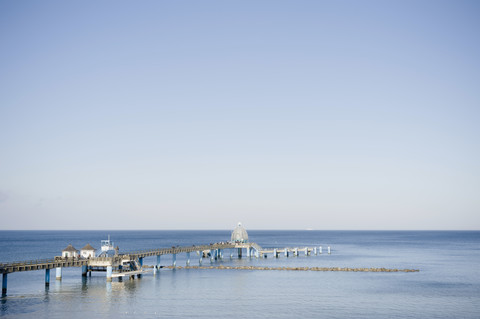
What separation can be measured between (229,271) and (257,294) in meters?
26.5

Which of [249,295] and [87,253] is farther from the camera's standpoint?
[87,253]

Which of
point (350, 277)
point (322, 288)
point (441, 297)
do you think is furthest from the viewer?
point (350, 277)

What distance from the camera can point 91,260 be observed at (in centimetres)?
7169

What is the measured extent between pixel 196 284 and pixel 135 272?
32.3 ft

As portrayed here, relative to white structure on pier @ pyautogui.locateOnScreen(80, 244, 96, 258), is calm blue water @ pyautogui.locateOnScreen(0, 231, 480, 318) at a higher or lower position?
lower

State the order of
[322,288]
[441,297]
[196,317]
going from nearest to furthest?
[196,317]
[441,297]
[322,288]

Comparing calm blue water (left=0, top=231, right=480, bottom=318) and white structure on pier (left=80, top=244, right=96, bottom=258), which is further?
white structure on pier (left=80, top=244, right=96, bottom=258)

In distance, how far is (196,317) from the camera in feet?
153

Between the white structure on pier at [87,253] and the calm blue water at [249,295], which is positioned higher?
the white structure on pier at [87,253]

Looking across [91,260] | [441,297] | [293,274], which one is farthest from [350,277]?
[91,260]

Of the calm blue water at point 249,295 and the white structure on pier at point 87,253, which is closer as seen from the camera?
the calm blue water at point 249,295

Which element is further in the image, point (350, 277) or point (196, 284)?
point (350, 277)

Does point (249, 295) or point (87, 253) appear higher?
point (87, 253)

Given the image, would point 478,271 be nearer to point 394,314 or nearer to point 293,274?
point 293,274
